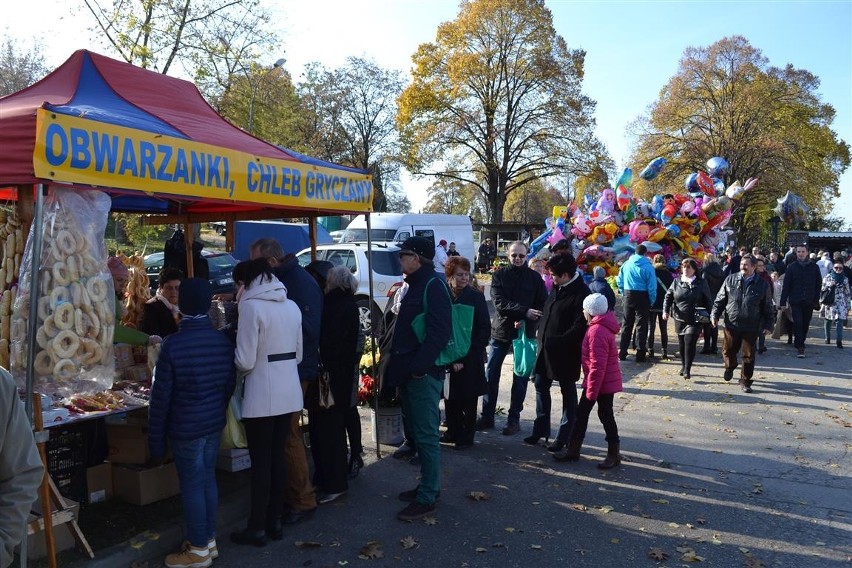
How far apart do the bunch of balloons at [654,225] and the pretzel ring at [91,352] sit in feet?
36.4

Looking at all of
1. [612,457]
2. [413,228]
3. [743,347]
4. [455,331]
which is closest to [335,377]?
[455,331]

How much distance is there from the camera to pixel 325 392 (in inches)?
185

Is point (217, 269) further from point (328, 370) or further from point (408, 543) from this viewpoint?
point (408, 543)

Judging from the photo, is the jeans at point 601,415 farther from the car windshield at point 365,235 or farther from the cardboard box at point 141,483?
the car windshield at point 365,235

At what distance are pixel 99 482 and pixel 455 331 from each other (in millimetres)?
2835

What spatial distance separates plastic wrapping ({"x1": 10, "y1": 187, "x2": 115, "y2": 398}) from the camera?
3508mm

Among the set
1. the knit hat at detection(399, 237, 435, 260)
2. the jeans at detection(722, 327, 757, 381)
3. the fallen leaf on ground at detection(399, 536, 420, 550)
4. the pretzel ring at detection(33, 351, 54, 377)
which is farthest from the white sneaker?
the jeans at detection(722, 327, 757, 381)

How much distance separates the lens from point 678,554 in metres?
4.13

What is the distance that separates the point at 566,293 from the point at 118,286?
403 centimetres

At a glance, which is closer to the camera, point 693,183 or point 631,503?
point 631,503

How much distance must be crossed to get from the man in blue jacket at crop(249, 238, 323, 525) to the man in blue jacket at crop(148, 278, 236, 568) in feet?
2.33

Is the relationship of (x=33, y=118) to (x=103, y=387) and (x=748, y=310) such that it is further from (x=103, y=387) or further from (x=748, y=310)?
(x=748, y=310)

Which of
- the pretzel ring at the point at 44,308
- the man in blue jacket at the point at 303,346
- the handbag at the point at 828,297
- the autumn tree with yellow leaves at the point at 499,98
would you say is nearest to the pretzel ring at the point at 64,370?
the pretzel ring at the point at 44,308

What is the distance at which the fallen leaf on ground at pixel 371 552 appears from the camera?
4082 mm
